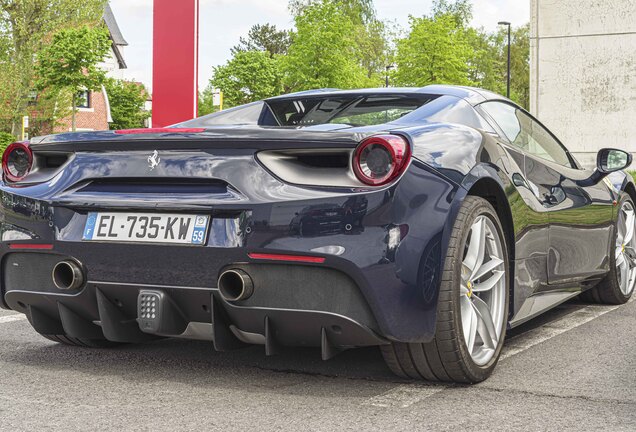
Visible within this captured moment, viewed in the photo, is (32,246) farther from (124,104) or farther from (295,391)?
(124,104)

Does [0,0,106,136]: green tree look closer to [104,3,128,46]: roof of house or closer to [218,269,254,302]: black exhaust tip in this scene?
[104,3,128,46]: roof of house

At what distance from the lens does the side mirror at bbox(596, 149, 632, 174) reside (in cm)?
575

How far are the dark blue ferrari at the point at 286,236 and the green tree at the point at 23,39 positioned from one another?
42.2m

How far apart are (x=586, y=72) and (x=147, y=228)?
25.0 meters

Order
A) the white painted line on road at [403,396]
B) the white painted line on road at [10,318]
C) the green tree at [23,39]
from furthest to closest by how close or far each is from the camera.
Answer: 1. the green tree at [23,39]
2. the white painted line on road at [10,318]
3. the white painted line on road at [403,396]

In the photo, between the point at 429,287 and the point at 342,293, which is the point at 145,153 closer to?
the point at 342,293

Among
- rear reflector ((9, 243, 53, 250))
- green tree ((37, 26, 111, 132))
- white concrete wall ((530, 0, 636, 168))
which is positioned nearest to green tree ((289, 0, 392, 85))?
green tree ((37, 26, 111, 132))

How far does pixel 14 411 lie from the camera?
3.43 m

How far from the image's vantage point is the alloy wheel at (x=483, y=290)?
3826 millimetres

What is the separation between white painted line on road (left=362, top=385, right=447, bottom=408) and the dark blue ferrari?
0.06 m

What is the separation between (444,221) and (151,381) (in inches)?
54.3

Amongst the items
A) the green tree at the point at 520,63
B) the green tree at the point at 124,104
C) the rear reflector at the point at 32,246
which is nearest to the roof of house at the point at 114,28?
the green tree at the point at 124,104

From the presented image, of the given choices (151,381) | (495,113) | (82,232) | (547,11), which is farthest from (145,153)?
(547,11)

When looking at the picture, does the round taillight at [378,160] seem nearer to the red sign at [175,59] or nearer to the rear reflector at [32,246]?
the rear reflector at [32,246]
